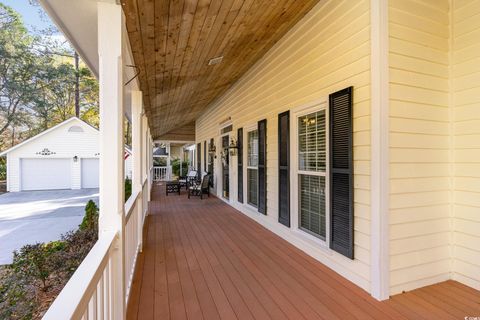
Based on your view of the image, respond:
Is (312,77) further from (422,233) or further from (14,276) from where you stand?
(14,276)

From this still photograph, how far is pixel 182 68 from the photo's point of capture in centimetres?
427

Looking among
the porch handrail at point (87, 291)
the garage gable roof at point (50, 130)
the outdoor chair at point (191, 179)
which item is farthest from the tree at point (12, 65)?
the garage gable roof at point (50, 130)

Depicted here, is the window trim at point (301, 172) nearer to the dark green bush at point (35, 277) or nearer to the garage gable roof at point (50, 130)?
the dark green bush at point (35, 277)

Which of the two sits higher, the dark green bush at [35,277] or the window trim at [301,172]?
the window trim at [301,172]

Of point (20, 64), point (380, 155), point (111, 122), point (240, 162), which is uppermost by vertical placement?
point (20, 64)

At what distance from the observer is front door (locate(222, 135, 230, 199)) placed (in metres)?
7.53

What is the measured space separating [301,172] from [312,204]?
0.50 m

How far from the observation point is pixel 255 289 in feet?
8.48

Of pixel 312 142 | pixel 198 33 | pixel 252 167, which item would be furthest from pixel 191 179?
pixel 198 33

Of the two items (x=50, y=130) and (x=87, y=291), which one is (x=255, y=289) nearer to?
(x=87, y=291)

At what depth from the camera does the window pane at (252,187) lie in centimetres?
559

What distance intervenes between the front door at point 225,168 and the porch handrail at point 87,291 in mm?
5815

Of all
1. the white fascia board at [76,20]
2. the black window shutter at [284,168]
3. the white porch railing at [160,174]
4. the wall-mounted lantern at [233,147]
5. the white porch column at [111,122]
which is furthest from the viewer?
the white porch railing at [160,174]

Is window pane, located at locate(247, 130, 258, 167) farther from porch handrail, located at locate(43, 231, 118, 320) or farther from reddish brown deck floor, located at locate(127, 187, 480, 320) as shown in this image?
porch handrail, located at locate(43, 231, 118, 320)
